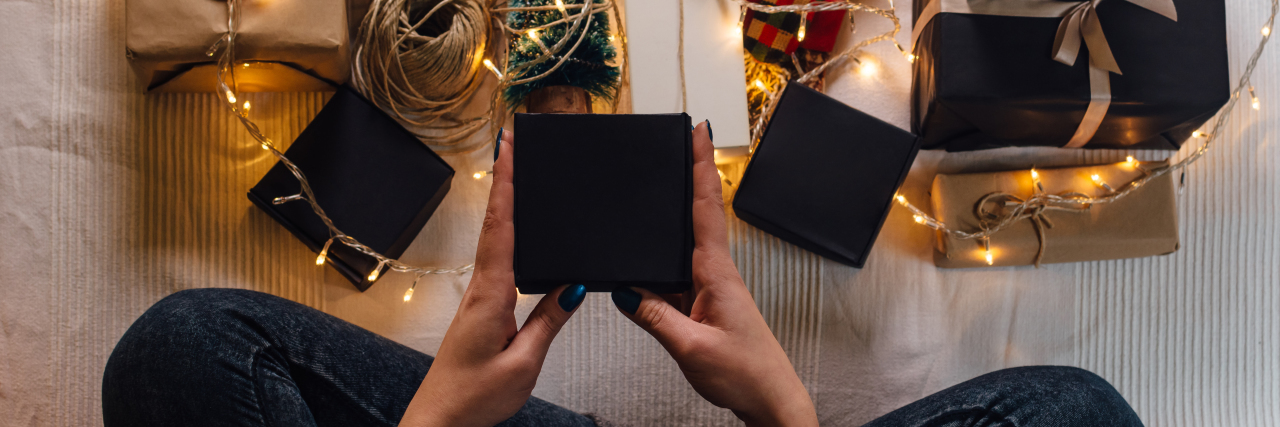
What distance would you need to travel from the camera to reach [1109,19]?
75 centimetres

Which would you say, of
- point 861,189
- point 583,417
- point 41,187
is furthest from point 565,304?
point 41,187

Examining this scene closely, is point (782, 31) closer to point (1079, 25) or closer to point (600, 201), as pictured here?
point (1079, 25)

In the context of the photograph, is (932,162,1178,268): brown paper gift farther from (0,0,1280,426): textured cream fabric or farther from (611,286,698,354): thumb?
(611,286,698,354): thumb

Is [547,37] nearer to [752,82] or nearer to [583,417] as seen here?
[752,82]

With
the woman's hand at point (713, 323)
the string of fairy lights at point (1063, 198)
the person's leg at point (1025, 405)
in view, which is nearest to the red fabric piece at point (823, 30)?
the string of fairy lights at point (1063, 198)

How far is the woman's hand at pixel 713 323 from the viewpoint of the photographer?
0.57 metres

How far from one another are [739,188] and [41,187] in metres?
0.97

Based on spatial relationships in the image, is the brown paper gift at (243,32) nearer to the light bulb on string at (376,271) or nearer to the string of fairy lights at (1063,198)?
the light bulb on string at (376,271)

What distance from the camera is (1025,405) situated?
0.71 meters

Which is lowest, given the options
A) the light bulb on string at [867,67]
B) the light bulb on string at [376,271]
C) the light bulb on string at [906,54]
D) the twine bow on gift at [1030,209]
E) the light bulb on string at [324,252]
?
the light bulb on string at [376,271]

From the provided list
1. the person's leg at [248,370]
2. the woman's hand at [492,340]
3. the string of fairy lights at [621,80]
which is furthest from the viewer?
the string of fairy lights at [621,80]

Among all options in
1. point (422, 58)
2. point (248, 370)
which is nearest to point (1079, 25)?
point (422, 58)

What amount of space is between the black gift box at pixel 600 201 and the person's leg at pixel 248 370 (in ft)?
0.89

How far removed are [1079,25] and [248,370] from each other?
1.02m
